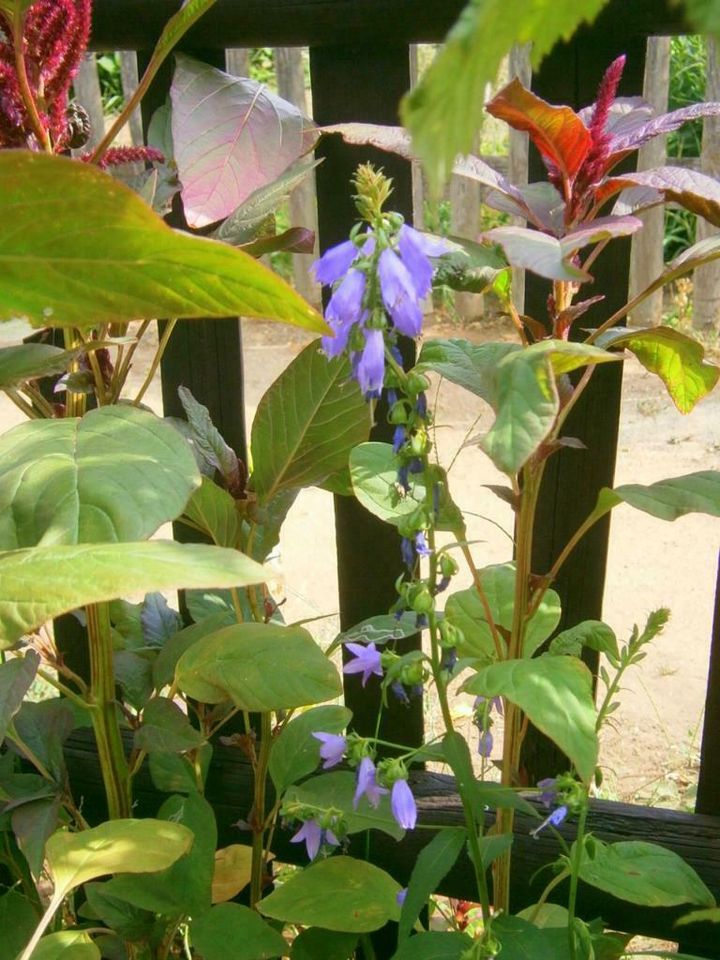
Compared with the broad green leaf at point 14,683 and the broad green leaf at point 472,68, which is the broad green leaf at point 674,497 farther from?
the broad green leaf at point 472,68

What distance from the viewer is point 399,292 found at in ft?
2.45

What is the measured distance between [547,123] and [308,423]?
0.40 meters

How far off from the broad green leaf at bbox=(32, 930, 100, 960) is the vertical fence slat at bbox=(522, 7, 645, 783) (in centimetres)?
64

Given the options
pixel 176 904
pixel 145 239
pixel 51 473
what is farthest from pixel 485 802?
pixel 145 239

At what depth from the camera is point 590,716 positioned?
79cm

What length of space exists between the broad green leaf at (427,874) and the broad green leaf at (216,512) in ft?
1.22

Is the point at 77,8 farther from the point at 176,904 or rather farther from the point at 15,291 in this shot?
the point at 176,904

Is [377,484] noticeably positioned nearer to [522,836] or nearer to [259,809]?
[259,809]

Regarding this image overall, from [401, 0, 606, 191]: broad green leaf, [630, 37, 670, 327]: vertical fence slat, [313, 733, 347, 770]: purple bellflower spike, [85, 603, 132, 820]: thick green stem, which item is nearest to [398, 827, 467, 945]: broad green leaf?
[313, 733, 347, 770]: purple bellflower spike

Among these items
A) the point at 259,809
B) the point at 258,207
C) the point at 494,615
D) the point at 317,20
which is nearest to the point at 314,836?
the point at 259,809

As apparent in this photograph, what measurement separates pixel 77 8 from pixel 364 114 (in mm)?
391

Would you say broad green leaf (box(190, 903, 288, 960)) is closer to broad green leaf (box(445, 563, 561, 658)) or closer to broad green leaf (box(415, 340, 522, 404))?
broad green leaf (box(445, 563, 561, 658))

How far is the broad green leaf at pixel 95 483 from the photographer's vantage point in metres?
0.71

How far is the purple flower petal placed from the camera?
0.80 metres
